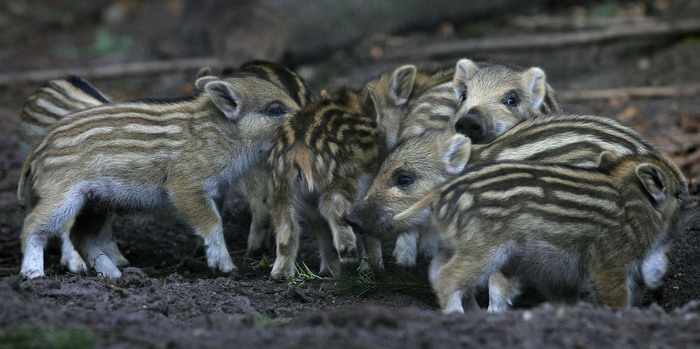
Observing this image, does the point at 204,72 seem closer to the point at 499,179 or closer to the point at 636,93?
the point at 499,179

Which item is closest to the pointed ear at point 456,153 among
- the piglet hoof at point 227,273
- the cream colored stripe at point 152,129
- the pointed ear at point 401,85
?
the pointed ear at point 401,85

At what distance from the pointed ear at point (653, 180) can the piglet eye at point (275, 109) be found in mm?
2788

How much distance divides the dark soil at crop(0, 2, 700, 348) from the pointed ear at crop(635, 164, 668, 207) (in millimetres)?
652

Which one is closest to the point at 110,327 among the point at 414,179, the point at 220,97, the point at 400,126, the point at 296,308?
the point at 296,308

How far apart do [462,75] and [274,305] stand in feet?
8.35

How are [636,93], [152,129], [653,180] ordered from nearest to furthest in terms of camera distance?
1. [653,180]
2. [152,129]
3. [636,93]

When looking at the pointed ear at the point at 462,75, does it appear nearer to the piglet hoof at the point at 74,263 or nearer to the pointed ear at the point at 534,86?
the pointed ear at the point at 534,86

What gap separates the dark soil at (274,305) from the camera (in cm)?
393

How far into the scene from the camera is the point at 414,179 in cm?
596

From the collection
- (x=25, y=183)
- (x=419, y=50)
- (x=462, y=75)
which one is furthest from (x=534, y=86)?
(x=419, y=50)

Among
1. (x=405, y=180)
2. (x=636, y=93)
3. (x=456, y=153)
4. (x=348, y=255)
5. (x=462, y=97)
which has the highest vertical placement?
(x=462, y=97)

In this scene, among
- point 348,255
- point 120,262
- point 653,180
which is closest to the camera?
point 653,180

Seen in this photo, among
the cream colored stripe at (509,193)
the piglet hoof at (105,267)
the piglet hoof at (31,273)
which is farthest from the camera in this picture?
the piglet hoof at (105,267)

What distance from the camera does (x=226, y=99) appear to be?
22.2ft
